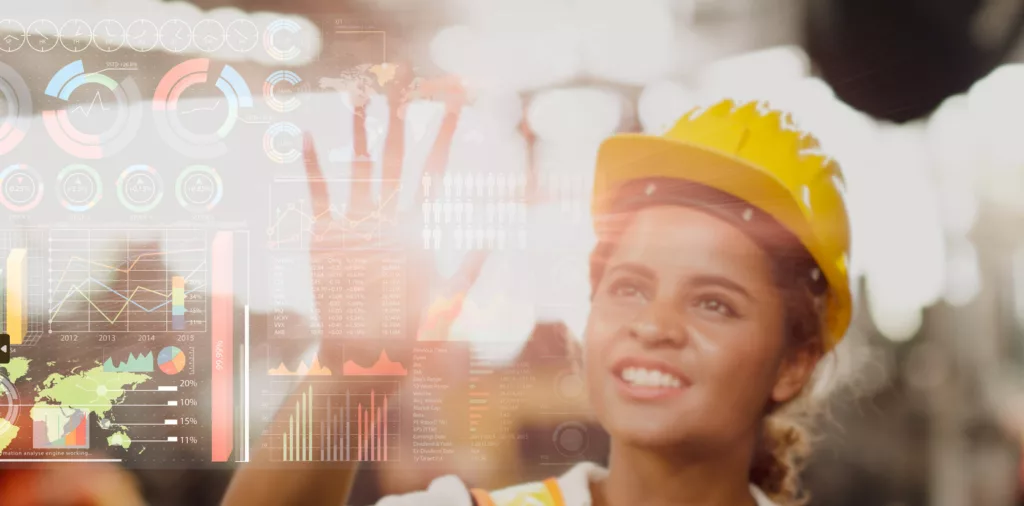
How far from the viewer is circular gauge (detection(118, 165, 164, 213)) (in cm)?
144

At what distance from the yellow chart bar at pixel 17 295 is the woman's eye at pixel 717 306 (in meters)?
1.43

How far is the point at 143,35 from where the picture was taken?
144 centimetres

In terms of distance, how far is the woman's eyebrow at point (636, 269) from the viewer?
1.34 metres

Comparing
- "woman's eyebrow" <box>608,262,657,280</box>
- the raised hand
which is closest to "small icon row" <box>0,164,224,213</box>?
the raised hand

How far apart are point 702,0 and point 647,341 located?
2.35 feet

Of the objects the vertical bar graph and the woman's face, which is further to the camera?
the vertical bar graph

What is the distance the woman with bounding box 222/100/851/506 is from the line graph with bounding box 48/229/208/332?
615 mm

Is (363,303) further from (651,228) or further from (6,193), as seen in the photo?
(6,193)

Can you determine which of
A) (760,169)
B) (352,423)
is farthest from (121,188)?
(760,169)

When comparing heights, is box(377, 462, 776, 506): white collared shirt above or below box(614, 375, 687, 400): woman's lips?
below

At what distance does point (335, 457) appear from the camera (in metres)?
1.42

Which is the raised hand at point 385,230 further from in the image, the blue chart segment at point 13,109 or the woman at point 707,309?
the blue chart segment at point 13,109

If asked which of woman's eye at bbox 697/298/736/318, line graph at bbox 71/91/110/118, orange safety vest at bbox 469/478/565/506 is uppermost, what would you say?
line graph at bbox 71/91/110/118

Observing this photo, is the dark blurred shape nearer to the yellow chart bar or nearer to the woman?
the woman
